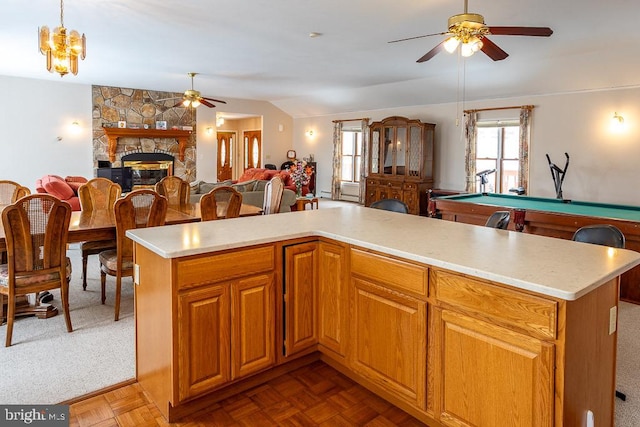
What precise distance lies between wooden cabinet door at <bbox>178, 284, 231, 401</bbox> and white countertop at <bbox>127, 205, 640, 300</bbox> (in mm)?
251

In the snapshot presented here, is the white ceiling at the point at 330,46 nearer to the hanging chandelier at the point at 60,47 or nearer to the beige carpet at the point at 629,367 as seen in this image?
the hanging chandelier at the point at 60,47

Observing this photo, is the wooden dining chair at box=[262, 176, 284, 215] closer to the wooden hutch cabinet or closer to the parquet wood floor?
the parquet wood floor

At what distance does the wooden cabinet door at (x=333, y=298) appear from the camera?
249 cm

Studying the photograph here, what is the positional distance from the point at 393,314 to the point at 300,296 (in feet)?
2.06

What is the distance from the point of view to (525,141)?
313 inches

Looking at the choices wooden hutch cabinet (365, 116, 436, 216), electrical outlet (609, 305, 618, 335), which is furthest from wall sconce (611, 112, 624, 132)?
electrical outlet (609, 305, 618, 335)

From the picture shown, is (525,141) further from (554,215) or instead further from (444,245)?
(444,245)

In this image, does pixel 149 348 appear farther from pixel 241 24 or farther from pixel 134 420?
pixel 241 24

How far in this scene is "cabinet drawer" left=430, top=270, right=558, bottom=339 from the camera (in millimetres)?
1585

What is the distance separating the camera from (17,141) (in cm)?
888

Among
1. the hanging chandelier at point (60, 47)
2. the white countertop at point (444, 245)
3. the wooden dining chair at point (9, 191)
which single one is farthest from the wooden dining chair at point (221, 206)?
the wooden dining chair at point (9, 191)

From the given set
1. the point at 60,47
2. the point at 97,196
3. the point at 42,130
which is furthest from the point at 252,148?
the point at 60,47

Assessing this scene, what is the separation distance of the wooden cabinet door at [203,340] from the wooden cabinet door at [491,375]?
1088 millimetres

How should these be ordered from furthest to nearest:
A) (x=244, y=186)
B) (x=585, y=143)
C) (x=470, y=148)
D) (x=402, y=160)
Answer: (x=402, y=160) → (x=470, y=148) → (x=585, y=143) → (x=244, y=186)
